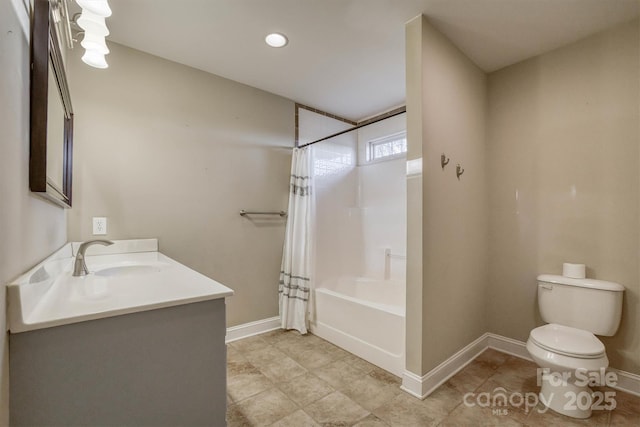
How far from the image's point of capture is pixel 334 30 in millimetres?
1888

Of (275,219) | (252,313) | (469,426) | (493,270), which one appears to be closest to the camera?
(469,426)

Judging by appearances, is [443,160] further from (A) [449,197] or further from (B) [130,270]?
(B) [130,270]

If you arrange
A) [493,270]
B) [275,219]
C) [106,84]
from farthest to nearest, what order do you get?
[275,219] → [493,270] → [106,84]

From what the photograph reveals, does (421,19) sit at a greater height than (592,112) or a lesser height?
greater

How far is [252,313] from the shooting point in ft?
8.60

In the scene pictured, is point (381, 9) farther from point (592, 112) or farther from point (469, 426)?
point (469, 426)

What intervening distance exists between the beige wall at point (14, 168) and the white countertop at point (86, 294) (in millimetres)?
36

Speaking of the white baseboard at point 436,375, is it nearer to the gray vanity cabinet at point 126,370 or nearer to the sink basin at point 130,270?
the gray vanity cabinet at point 126,370

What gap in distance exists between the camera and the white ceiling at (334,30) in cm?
167

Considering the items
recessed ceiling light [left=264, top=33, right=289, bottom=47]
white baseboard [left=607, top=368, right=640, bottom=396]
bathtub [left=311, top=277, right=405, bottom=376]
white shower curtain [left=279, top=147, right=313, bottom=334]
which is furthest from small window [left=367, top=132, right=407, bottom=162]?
white baseboard [left=607, top=368, right=640, bottom=396]

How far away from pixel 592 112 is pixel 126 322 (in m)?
2.91

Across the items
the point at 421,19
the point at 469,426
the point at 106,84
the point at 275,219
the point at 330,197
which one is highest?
the point at 421,19

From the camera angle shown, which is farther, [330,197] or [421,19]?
[330,197]

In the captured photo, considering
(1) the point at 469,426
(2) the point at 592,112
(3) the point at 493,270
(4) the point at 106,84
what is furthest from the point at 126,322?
(2) the point at 592,112
